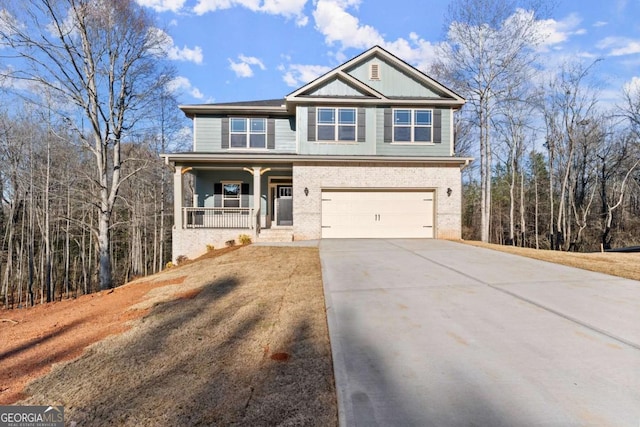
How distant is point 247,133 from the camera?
13602mm

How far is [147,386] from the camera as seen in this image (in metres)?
3.01

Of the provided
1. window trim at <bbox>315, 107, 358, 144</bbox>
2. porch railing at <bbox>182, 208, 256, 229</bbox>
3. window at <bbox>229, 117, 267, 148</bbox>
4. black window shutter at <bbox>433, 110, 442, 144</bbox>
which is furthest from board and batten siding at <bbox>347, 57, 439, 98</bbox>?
porch railing at <bbox>182, 208, 256, 229</bbox>

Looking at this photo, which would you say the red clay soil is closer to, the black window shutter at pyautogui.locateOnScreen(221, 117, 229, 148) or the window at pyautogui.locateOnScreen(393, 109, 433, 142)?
the black window shutter at pyautogui.locateOnScreen(221, 117, 229, 148)

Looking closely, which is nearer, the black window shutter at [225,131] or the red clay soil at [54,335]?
the red clay soil at [54,335]

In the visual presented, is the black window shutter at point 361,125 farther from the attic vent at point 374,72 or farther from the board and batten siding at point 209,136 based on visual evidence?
the board and batten siding at point 209,136

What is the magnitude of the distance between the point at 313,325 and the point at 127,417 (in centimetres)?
217

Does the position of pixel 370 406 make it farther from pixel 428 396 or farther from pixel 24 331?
pixel 24 331

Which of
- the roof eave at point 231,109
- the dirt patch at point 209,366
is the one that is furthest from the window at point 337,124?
the dirt patch at point 209,366

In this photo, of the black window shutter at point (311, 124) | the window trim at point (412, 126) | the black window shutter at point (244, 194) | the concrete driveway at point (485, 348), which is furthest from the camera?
the black window shutter at point (244, 194)

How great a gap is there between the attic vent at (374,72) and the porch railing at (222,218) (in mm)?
8134

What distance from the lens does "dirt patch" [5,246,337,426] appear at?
8.24 feet

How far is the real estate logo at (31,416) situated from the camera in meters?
2.75

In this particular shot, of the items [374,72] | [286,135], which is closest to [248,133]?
[286,135]

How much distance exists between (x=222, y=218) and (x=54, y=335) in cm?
739
